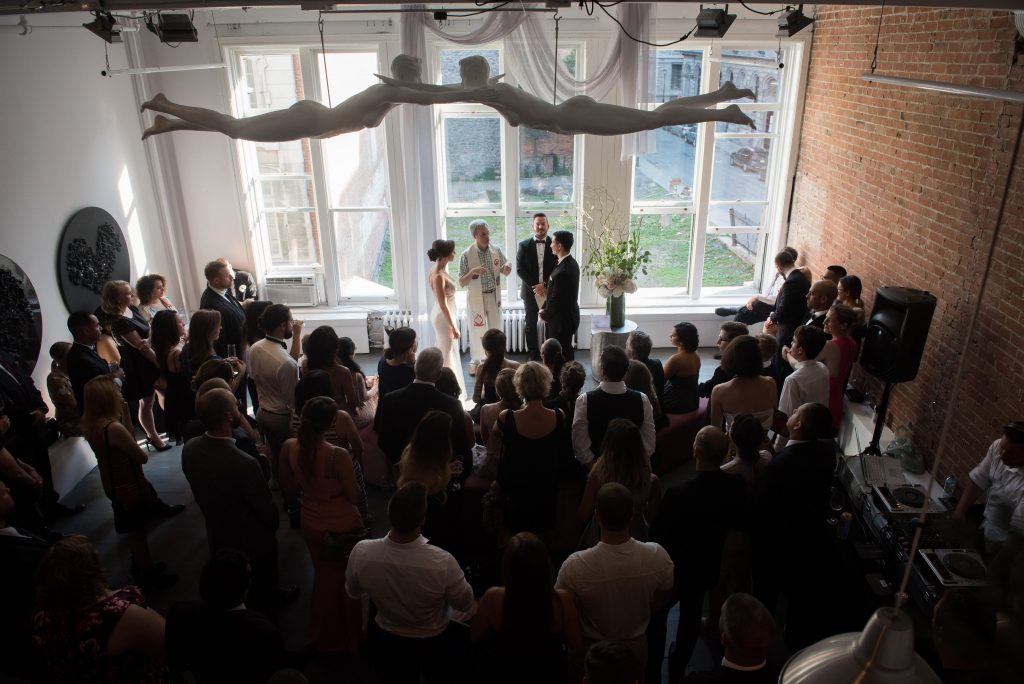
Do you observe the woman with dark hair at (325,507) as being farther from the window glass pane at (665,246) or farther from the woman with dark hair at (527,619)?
the window glass pane at (665,246)

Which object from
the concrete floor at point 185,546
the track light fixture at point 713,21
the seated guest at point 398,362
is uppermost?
the track light fixture at point 713,21

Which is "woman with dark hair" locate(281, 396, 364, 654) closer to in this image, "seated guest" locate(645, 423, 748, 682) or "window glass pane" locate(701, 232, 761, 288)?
"seated guest" locate(645, 423, 748, 682)

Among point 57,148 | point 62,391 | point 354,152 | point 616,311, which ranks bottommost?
point 616,311

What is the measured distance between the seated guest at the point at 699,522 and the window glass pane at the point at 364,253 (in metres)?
5.69

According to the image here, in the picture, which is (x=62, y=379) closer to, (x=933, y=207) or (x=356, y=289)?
(x=356, y=289)

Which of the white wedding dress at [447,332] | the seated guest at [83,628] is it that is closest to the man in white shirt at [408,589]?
the seated guest at [83,628]

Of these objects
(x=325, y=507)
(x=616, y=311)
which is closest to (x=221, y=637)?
(x=325, y=507)

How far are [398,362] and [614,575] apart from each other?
238cm

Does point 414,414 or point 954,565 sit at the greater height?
point 414,414

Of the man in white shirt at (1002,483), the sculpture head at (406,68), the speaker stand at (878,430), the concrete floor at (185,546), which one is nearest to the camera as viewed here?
the sculpture head at (406,68)

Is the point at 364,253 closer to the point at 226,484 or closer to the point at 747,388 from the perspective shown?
the point at 226,484

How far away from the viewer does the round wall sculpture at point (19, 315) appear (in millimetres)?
4844

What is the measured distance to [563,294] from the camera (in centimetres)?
673

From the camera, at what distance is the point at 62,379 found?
4992 mm
